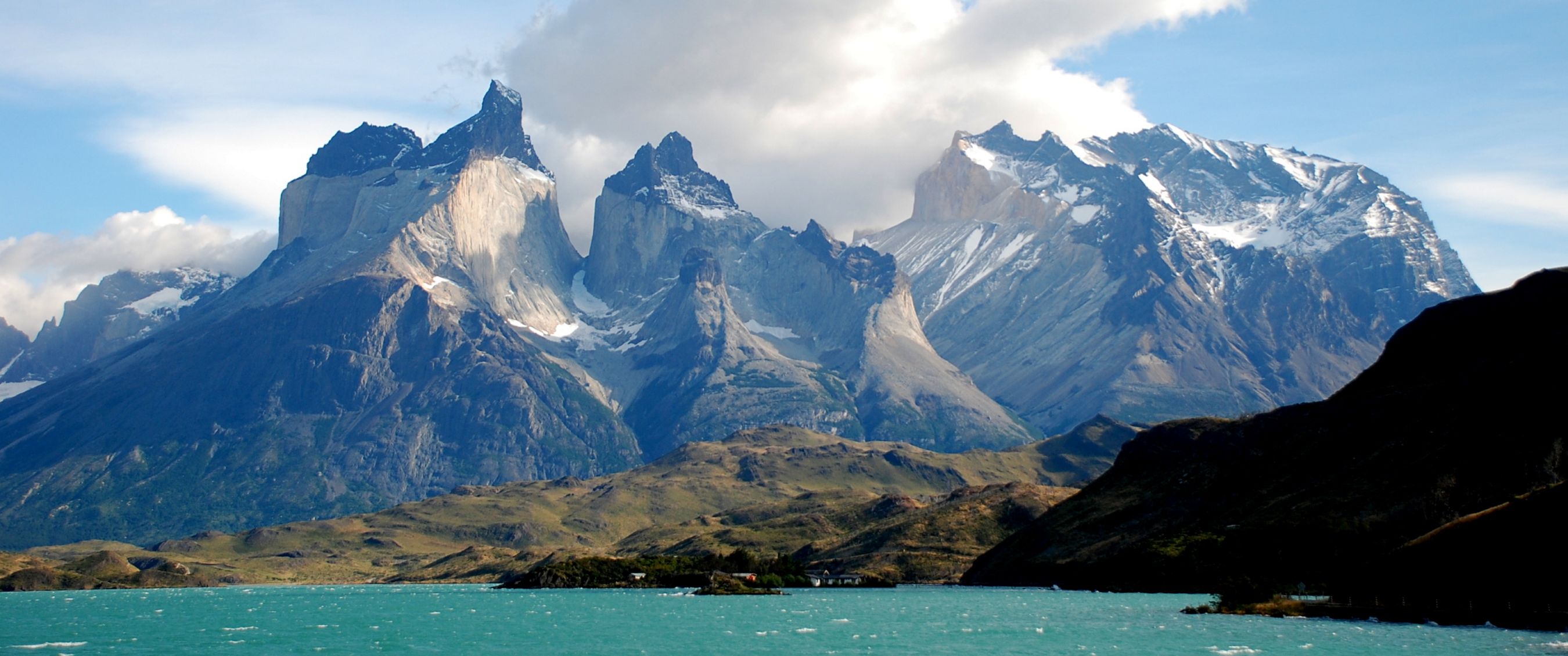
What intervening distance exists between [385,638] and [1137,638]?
317ft

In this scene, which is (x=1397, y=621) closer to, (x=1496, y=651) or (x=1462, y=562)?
(x=1462, y=562)

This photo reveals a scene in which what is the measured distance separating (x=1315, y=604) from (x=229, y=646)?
5425 inches

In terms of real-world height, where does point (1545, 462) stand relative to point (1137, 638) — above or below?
above

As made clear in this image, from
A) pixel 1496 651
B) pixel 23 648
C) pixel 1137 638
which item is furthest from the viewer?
pixel 23 648

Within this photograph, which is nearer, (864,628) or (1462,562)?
(1462,562)

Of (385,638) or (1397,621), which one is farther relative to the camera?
(385,638)

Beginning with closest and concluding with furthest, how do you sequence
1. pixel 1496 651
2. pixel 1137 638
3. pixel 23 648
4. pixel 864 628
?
1. pixel 1496 651
2. pixel 1137 638
3. pixel 23 648
4. pixel 864 628

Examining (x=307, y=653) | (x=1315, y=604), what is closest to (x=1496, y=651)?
(x=1315, y=604)

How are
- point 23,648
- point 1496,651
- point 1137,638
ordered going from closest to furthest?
point 1496,651, point 1137,638, point 23,648

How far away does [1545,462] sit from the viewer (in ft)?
644

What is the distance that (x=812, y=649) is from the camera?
543 feet

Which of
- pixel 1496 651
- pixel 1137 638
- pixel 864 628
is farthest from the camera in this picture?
pixel 864 628

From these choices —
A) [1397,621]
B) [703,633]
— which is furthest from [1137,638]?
[703,633]

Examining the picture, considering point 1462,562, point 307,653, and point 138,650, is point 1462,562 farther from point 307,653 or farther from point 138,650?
point 138,650
